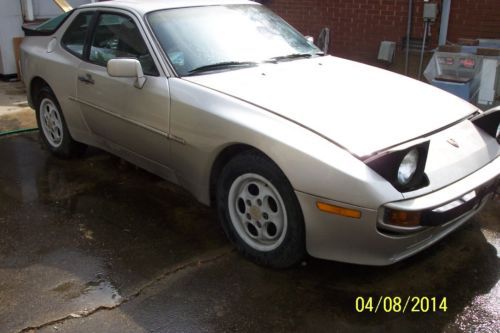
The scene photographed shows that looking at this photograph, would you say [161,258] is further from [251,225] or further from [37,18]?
[37,18]

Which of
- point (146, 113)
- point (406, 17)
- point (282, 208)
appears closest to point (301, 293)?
point (282, 208)

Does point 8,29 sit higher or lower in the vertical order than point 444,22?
lower

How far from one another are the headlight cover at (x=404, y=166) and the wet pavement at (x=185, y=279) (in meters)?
0.70

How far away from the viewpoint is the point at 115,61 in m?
3.73

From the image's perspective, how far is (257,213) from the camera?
326 cm

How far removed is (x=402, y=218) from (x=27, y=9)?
793 centimetres

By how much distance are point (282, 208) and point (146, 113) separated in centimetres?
138

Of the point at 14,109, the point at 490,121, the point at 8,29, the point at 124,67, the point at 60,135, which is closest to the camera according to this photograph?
the point at 490,121

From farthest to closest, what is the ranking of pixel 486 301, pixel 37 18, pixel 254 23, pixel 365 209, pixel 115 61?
pixel 37 18 < pixel 254 23 < pixel 115 61 < pixel 486 301 < pixel 365 209

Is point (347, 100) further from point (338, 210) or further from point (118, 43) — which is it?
point (118, 43)

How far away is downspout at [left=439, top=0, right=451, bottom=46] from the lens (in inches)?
278

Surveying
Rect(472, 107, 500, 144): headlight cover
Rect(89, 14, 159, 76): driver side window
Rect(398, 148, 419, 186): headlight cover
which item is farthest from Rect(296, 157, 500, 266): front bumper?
Rect(89, 14, 159, 76): driver side window

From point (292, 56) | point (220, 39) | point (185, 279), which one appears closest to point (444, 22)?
point (292, 56)

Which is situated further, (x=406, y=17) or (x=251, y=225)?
(x=406, y=17)
